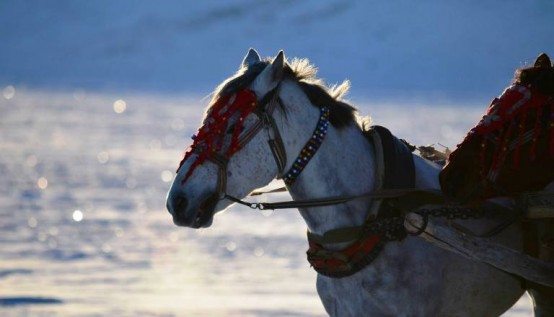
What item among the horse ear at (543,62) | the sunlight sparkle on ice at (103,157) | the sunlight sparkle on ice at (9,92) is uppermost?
the sunlight sparkle on ice at (9,92)

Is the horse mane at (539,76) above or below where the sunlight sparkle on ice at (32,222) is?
below

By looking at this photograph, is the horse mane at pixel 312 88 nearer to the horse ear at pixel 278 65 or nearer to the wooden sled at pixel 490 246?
the horse ear at pixel 278 65

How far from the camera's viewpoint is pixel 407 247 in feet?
23.3

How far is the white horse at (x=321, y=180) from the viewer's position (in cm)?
681

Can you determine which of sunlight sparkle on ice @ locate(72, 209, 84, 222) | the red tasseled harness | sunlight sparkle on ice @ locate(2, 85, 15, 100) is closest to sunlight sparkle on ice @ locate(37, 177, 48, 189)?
sunlight sparkle on ice @ locate(72, 209, 84, 222)

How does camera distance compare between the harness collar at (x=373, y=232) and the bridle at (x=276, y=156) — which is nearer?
the bridle at (x=276, y=156)

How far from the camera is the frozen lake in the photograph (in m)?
11.8

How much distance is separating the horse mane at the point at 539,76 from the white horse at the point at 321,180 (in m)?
0.64

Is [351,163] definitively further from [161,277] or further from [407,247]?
[161,277]

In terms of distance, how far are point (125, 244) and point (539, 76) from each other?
8.35 metres

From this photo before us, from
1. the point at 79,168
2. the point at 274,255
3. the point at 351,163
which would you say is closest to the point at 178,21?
the point at 79,168

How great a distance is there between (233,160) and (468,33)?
178 ft

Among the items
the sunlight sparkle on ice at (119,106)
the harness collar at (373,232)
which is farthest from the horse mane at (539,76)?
the sunlight sparkle on ice at (119,106)

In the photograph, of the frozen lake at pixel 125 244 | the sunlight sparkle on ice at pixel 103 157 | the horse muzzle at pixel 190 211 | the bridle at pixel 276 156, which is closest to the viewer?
the horse muzzle at pixel 190 211
